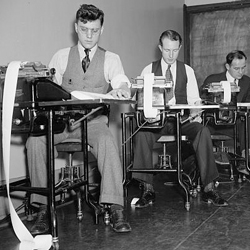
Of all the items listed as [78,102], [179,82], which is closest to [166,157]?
[179,82]

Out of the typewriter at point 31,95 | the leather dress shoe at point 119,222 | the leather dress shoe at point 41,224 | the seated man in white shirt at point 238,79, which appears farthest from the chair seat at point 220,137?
the typewriter at point 31,95

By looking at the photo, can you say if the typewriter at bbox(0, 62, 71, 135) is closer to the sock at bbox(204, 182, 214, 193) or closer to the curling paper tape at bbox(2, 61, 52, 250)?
the curling paper tape at bbox(2, 61, 52, 250)

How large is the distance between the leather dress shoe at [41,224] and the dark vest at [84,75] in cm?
81

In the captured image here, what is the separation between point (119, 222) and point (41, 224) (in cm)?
43

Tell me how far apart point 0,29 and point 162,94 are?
3.66ft

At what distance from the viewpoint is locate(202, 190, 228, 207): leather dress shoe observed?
9.95 feet

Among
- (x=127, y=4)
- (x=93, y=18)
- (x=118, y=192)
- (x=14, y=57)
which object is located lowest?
(x=118, y=192)

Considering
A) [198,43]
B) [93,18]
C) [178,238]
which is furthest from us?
[198,43]

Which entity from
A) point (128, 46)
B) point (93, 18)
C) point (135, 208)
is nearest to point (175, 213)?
point (135, 208)

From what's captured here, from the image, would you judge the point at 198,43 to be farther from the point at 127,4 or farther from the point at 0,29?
the point at 0,29

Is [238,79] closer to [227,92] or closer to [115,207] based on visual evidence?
[227,92]

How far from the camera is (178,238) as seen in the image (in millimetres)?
2271

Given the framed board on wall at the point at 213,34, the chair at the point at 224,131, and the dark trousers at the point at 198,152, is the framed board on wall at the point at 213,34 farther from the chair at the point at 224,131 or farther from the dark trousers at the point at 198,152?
the dark trousers at the point at 198,152

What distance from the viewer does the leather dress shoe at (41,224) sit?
2.33 metres
